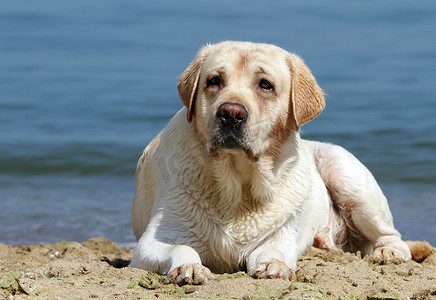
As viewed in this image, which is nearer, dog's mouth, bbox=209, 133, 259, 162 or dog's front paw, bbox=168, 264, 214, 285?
dog's front paw, bbox=168, 264, 214, 285

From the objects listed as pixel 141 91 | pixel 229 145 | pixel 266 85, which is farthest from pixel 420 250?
pixel 141 91

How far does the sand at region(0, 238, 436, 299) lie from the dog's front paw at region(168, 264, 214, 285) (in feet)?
0.20

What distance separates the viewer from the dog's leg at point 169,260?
3922 mm

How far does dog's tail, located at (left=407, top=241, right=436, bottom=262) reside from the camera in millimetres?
5395

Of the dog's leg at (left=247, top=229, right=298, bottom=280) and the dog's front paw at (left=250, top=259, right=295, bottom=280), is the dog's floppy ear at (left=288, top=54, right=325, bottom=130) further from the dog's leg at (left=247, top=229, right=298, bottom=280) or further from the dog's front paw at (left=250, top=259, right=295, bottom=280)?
the dog's front paw at (left=250, top=259, right=295, bottom=280)

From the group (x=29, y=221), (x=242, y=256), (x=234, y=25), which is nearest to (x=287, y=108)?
(x=242, y=256)

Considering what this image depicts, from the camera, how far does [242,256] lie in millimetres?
4473

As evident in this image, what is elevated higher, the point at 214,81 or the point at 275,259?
the point at 214,81

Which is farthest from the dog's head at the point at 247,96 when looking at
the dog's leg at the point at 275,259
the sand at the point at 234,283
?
the sand at the point at 234,283

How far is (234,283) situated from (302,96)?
136cm

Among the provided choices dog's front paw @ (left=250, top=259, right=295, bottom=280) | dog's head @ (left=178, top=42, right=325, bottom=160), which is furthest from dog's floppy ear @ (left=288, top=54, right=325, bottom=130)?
dog's front paw @ (left=250, top=259, right=295, bottom=280)

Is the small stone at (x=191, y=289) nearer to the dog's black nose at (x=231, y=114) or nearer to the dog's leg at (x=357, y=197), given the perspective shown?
the dog's black nose at (x=231, y=114)

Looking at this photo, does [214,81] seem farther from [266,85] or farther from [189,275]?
[189,275]

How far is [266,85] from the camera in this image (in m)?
4.36
